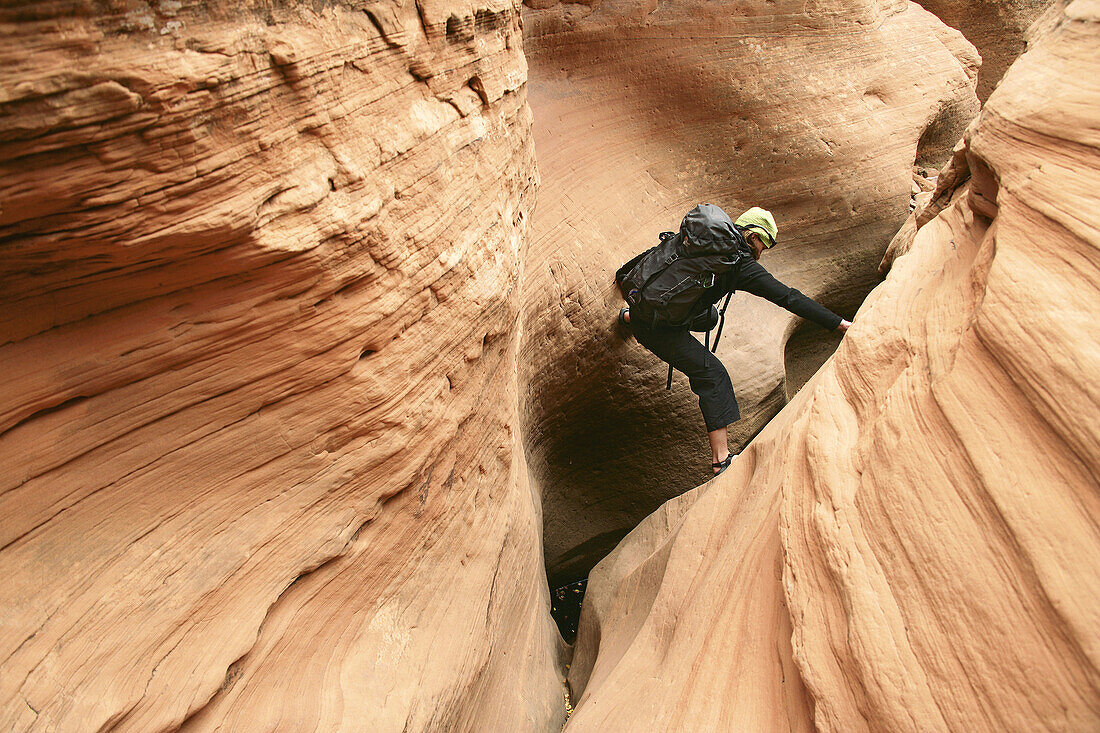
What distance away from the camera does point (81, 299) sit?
168 centimetres

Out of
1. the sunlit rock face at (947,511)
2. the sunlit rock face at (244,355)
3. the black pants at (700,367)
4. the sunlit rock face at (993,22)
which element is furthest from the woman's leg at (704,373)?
the sunlit rock face at (993,22)

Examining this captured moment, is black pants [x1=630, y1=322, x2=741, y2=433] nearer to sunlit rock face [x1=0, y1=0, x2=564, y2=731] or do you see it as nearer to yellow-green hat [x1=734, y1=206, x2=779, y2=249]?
yellow-green hat [x1=734, y1=206, x2=779, y2=249]

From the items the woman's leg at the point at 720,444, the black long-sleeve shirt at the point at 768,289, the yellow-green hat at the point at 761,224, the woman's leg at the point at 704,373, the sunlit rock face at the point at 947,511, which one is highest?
the sunlit rock face at the point at 947,511

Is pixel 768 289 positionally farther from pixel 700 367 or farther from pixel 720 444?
pixel 720 444

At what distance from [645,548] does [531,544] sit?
2.57 feet

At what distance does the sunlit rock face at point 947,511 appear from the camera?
158cm

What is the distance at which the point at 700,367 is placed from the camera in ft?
14.9

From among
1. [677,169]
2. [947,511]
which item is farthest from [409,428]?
[677,169]

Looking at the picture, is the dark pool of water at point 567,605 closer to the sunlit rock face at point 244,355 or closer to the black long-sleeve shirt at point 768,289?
the sunlit rock face at point 244,355

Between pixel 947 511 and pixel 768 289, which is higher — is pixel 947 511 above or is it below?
above

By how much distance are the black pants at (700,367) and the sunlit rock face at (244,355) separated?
6.37 ft

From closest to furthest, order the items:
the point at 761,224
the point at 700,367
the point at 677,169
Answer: the point at 761,224 → the point at 700,367 → the point at 677,169

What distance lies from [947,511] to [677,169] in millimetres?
4050

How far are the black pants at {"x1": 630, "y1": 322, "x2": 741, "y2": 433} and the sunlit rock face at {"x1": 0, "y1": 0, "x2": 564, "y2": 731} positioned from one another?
6.37 ft
